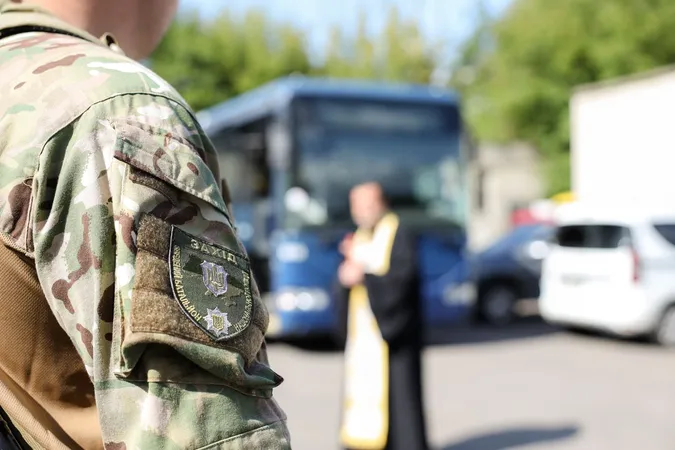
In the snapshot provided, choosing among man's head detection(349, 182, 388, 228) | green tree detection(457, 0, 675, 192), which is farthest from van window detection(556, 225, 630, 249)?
green tree detection(457, 0, 675, 192)

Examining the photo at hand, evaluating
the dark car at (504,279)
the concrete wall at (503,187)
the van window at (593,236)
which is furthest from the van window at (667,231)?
the concrete wall at (503,187)

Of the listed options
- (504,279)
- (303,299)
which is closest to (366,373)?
(303,299)

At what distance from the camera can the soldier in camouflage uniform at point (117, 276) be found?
3.01 feet

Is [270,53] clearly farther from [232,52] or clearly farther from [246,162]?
[246,162]

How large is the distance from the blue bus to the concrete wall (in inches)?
942

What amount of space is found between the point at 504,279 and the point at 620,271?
3.04m

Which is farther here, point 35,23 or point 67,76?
→ point 35,23

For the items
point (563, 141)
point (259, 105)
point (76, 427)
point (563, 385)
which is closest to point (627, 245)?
point (563, 385)

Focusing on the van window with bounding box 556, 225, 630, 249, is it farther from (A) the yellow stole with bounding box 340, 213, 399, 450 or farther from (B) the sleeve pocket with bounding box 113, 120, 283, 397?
(B) the sleeve pocket with bounding box 113, 120, 283, 397

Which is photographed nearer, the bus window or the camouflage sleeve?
the camouflage sleeve

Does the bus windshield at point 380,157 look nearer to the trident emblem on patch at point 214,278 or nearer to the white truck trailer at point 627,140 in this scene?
the white truck trailer at point 627,140

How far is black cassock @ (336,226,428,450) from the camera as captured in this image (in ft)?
15.5

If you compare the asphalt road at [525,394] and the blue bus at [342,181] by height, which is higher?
the blue bus at [342,181]

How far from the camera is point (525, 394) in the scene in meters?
8.17
